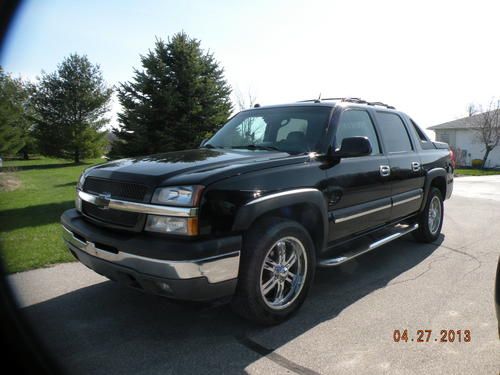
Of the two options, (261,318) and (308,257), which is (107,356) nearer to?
(261,318)

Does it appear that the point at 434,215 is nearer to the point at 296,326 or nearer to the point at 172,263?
the point at 296,326

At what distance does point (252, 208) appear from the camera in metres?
2.93

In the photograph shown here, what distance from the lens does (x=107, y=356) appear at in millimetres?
2775

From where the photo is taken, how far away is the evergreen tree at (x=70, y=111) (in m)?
33.6

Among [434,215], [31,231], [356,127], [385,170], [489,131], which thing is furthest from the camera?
[489,131]

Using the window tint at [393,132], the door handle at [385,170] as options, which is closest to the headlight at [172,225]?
the door handle at [385,170]

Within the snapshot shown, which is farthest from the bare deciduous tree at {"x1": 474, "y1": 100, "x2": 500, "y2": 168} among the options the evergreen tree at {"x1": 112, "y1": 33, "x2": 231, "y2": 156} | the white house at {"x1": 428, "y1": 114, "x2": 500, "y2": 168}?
the evergreen tree at {"x1": 112, "y1": 33, "x2": 231, "y2": 156}

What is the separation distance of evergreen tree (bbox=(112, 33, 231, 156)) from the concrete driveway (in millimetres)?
7442

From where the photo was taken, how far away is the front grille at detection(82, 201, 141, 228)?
2928 millimetres

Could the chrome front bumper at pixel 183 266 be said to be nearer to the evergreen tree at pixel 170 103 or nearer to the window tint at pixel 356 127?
the window tint at pixel 356 127

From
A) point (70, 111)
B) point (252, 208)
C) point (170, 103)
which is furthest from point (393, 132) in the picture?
point (70, 111)

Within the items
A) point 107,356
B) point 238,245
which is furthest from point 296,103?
point 107,356

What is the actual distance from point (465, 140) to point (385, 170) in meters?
40.4

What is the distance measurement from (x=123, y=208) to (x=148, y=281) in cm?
61
